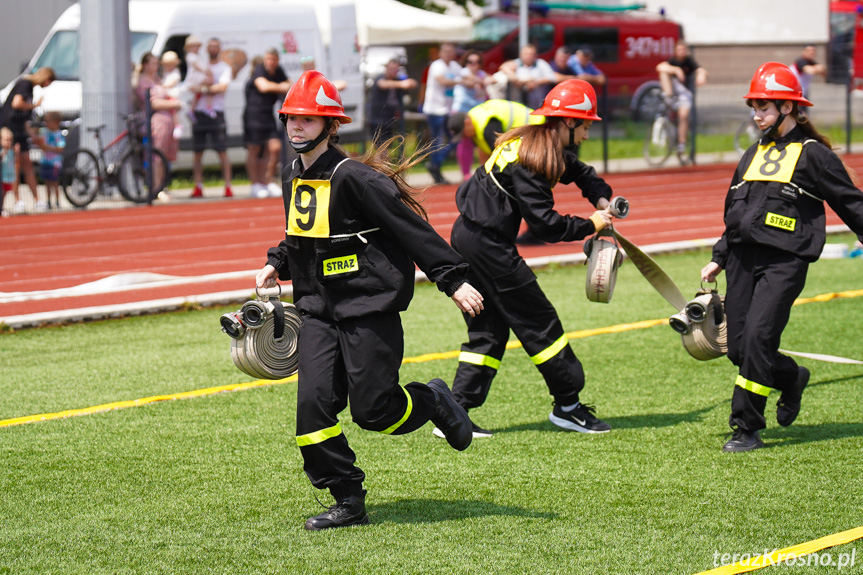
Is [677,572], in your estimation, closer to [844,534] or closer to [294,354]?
[844,534]

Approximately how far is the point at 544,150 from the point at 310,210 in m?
1.73

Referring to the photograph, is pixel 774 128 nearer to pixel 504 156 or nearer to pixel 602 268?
pixel 602 268

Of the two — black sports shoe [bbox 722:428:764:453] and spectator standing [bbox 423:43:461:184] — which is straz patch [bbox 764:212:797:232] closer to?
black sports shoe [bbox 722:428:764:453]

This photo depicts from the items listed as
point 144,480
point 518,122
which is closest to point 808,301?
point 518,122

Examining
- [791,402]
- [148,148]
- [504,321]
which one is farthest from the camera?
[148,148]

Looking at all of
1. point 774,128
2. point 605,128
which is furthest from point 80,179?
point 774,128

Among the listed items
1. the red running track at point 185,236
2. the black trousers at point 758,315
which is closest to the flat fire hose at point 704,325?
the black trousers at point 758,315

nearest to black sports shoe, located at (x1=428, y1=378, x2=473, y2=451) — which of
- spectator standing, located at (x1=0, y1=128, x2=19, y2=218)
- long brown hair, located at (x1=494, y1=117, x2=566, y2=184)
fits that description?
long brown hair, located at (x1=494, y1=117, x2=566, y2=184)

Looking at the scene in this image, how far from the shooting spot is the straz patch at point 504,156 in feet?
20.5

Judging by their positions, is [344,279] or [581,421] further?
[581,421]

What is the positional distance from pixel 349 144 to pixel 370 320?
16.8m

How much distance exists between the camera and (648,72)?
29.3 m

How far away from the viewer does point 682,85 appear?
75.3 feet

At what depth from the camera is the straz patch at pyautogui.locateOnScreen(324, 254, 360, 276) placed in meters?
4.80
